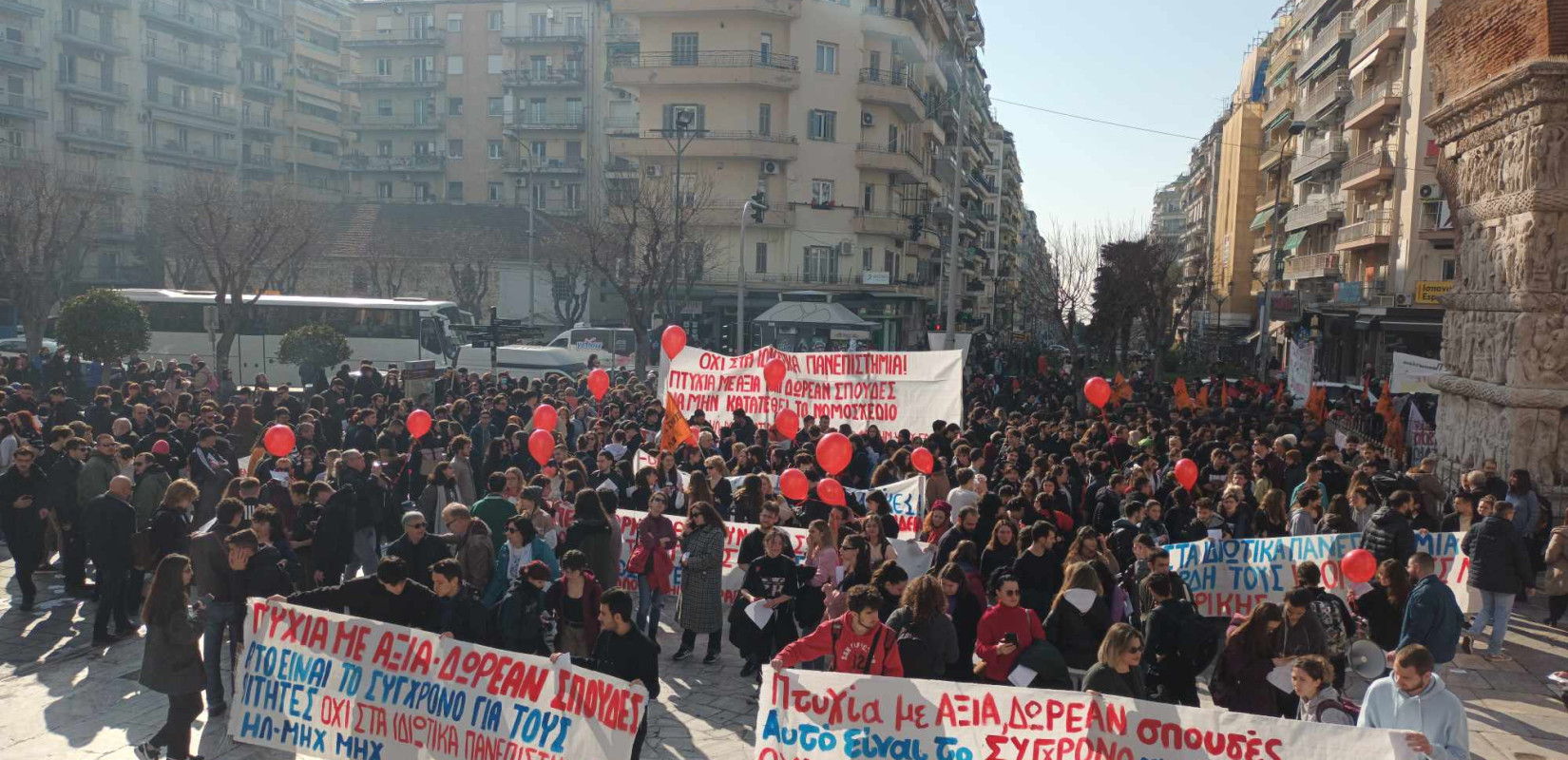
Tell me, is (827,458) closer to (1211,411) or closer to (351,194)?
(1211,411)

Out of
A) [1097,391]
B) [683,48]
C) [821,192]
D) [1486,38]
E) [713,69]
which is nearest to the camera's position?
[1486,38]

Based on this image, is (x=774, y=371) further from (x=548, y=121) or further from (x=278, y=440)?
(x=548, y=121)

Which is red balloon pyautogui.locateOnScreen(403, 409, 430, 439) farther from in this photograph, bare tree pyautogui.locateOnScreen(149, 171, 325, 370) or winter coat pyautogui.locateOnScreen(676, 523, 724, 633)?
bare tree pyautogui.locateOnScreen(149, 171, 325, 370)

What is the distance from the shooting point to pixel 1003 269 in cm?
11156

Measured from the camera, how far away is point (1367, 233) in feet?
143

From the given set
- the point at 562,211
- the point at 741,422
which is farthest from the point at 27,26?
the point at 741,422

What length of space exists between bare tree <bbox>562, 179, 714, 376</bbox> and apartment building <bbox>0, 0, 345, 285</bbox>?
2363 cm

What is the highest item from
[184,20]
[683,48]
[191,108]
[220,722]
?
[184,20]

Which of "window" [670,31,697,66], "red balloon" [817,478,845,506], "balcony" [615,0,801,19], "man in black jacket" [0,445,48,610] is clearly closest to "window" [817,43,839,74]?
"balcony" [615,0,801,19]

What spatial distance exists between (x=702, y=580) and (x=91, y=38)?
63.7 m

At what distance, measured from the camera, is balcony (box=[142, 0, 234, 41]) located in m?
63.9

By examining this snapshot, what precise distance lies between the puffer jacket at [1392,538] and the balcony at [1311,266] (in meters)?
42.4

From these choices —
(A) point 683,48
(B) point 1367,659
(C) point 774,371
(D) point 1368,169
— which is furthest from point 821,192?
(B) point 1367,659

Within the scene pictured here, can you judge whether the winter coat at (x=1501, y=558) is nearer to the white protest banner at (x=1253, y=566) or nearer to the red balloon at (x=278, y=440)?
the white protest banner at (x=1253, y=566)
